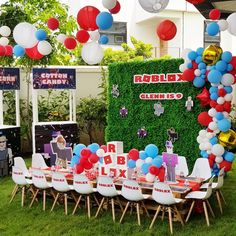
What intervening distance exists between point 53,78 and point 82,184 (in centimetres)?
383

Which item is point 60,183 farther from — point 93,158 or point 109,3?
point 109,3

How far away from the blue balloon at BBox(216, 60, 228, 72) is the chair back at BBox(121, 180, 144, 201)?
2607 mm

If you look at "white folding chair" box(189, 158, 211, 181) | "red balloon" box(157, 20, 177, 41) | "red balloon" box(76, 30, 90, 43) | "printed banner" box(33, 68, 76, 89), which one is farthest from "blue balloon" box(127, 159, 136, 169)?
"printed banner" box(33, 68, 76, 89)

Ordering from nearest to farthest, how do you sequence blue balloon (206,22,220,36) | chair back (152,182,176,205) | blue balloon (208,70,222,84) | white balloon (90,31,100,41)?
chair back (152,182,176,205), blue balloon (206,22,220,36), white balloon (90,31,100,41), blue balloon (208,70,222,84)

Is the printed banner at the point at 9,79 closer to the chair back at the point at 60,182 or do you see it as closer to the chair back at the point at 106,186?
the chair back at the point at 60,182

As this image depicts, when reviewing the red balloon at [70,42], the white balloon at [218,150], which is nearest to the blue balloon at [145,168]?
the white balloon at [218,150]

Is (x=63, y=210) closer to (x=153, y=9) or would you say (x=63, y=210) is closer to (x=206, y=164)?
(x=206, y=164)

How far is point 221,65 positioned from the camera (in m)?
7.50

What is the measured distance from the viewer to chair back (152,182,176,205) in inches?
234

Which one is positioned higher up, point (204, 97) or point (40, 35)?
point (40, 35)

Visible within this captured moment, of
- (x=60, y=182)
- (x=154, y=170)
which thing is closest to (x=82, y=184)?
(x=60, y=182)

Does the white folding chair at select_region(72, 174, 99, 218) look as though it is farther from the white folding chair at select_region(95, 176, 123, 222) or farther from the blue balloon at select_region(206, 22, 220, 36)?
the blue balloon at select_region(206, 22, 220, 36)

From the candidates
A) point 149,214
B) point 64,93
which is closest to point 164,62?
point 149,214

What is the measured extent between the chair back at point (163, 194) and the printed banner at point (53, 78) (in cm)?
466
